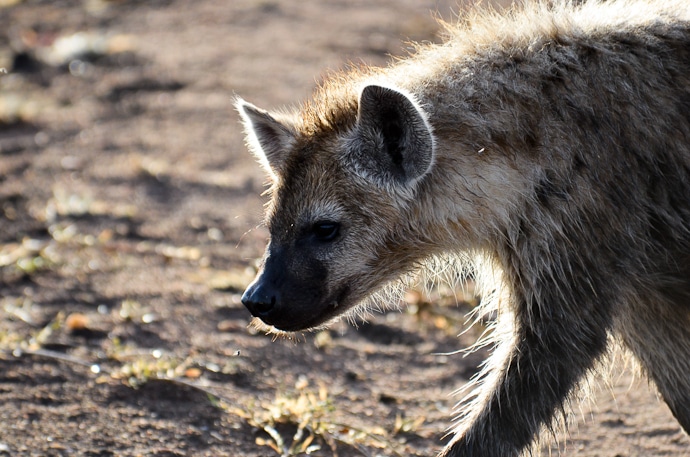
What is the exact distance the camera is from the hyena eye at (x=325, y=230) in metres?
2.97

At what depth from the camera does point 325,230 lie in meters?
2.98

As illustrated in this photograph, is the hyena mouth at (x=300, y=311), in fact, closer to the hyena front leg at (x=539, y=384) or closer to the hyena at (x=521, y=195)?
the hyena at (x=521, y=195)

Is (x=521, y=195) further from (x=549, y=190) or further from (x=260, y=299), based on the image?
(x=260, y=299)

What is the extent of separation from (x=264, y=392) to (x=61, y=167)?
2830 mm

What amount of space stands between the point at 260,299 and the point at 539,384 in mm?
815

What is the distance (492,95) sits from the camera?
9.31 feet

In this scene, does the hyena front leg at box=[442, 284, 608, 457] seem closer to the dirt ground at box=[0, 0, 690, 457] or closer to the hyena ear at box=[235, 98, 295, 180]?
the dirt ground at box=[0, 0, 690, 457]

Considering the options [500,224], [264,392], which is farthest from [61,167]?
[500,224]

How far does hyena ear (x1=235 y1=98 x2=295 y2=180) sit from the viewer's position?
3.11 metres

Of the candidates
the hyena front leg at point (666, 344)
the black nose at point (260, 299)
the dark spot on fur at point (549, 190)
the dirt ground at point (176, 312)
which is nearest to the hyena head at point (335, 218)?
the black nose at point (260, 299)

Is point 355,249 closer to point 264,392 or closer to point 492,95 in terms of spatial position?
point 492,95

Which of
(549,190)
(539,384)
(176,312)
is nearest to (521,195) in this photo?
(549,190)

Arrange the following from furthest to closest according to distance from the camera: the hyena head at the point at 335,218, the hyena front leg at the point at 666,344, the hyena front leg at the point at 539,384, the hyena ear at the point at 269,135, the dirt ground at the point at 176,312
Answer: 1. the dirt ground at the point at 176,312
2. the hyena ear at the point at 269,135
3. the hyena front leg at the point at 666,344
4. the hyena head at the point at 335,218
5. the hyena front leg at the point at 539,384

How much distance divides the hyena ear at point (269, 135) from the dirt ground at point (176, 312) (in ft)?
1.90
